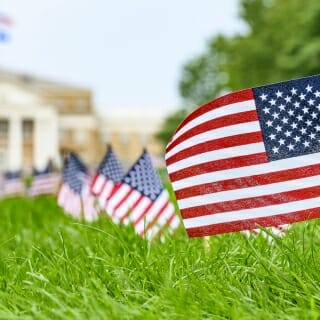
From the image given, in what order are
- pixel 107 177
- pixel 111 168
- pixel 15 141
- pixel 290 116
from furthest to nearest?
pixel 15 141 < pixel 111 168 < pixel 107 177 < pixel 290 116

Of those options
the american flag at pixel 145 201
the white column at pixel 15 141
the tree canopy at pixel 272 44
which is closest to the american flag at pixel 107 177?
the american flag at pixel 145 201

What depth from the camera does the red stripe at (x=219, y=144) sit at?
2.87 m

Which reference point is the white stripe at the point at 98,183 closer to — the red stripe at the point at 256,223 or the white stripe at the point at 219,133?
the white stripe at the point at 219,133

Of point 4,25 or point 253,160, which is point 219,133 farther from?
point 4,25

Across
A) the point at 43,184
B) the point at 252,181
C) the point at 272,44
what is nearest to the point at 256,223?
the point at 252,181

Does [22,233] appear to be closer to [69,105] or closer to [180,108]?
[180,108]

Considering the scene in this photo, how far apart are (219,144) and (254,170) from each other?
18 cm

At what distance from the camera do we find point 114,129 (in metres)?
86.1

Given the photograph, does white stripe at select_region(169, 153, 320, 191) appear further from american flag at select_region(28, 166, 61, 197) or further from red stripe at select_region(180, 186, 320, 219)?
american flag at select_region(28, 166, 61, 197)

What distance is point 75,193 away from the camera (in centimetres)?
661

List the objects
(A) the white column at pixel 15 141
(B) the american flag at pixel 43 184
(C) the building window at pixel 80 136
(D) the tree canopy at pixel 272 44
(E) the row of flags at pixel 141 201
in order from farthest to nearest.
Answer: (C) the building window at pixel 80 136, (A) the white column at pixel 15 141, (D) the tree canopy at pixel 272 44, (B) the american flag at pixel 43 184, (E) the row of flags at pixel 141 201

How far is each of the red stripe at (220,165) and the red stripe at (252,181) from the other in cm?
5

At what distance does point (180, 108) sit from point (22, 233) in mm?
52907

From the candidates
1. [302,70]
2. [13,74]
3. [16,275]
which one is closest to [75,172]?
[16,275]
